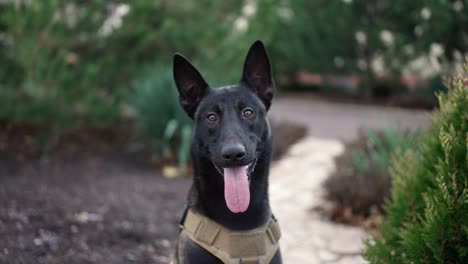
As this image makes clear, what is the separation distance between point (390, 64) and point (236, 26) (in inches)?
330

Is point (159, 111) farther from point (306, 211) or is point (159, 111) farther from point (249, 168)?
point (249, 168)

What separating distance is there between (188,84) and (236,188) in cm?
67

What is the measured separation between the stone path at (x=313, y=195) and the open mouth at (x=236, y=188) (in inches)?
59.5

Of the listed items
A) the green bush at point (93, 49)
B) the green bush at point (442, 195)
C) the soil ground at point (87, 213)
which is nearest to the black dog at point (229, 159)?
the green bush at point (442, 195)

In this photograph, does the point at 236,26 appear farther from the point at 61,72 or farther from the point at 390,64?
the point at 390,64

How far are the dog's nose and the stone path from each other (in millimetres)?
1610

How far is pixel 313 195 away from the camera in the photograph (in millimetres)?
5590

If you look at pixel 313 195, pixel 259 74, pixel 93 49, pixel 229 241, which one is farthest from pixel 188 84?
pixel 93 49

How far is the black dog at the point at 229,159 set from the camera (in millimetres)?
Answer: 2152

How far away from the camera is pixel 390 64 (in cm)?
1493

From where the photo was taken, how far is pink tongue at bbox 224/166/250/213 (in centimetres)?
212

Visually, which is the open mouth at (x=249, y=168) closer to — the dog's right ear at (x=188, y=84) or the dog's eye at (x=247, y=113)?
the dog's eye at (x=247, y=113)

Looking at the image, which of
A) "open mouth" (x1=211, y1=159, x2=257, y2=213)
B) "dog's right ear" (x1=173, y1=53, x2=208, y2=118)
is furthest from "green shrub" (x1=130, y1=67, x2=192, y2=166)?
"open mouth" (x1=211, y1=159, x2=257, y2=213)

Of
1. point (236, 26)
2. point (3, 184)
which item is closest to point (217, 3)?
point (236, 26)
